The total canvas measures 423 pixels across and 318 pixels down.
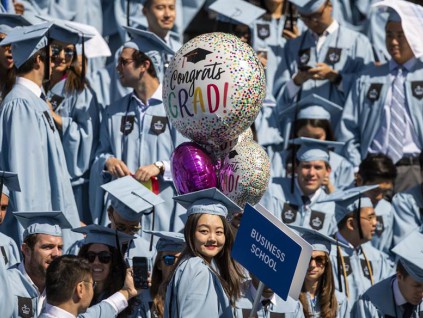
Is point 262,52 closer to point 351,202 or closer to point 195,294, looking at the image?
point 351,202

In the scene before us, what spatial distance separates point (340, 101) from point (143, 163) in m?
2.56

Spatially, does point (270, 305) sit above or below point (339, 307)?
above

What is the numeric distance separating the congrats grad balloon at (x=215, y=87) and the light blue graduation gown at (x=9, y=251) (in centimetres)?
160

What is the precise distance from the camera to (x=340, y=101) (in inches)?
516

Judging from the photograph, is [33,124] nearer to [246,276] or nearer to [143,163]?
[143,163]

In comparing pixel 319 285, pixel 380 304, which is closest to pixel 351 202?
pixel 319 285

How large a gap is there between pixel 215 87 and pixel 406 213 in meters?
3.92

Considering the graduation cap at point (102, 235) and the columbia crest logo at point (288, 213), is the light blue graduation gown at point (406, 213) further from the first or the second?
the graduation cap at point (102, 235)

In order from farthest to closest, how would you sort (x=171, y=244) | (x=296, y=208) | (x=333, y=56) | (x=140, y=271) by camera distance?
(x=333, y=56)
(x=296, y=208)
(x=171, y=244)
(x=140, y=271)

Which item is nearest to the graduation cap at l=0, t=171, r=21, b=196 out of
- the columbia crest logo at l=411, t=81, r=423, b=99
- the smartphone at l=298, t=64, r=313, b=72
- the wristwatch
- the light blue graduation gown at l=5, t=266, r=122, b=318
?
the light blue graduation gown at l=5, t=266, r=122, b=318

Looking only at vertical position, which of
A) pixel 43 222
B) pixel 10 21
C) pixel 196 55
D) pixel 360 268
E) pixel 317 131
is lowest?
pixel 360 268

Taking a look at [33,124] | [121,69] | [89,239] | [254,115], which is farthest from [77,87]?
[254,115]

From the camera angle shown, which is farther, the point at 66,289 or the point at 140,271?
the point at 140,271

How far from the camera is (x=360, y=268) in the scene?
11109 millimetres
